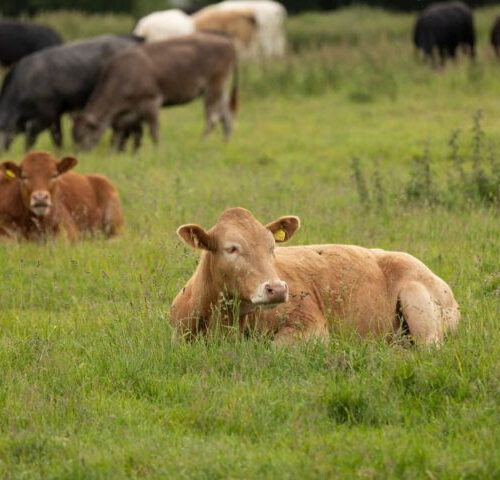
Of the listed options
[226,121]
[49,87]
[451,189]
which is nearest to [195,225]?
[451,189]

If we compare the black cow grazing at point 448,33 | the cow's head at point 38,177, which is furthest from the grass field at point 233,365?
the black cow grazing at point 448,33

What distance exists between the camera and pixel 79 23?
39094 millimetres

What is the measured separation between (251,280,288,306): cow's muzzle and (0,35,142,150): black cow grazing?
12877 mm

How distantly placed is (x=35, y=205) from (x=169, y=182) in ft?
9.38

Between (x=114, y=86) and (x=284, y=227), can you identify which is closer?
(x=284, y=227)

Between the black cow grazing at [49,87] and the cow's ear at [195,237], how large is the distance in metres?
12.3

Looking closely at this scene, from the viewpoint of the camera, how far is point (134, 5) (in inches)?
1806

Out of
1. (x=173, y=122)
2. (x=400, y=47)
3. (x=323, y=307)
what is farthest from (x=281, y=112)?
(x=323, y=307)

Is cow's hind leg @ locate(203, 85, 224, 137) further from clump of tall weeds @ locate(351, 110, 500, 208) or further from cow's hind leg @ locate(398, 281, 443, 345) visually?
cow's hind leg @ locate(398, 281, 443, 345)

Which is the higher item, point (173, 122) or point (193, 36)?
point (193, 36)

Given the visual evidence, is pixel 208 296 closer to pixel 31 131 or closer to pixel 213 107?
pixel 31 131

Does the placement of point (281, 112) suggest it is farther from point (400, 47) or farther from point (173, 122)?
point (400, 47)

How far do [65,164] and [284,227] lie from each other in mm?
4515

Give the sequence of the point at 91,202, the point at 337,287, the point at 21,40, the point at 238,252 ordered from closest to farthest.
Answer: the point at 238,252 → the point at 337,287 → the point at 91,202 → the point at 21,40
